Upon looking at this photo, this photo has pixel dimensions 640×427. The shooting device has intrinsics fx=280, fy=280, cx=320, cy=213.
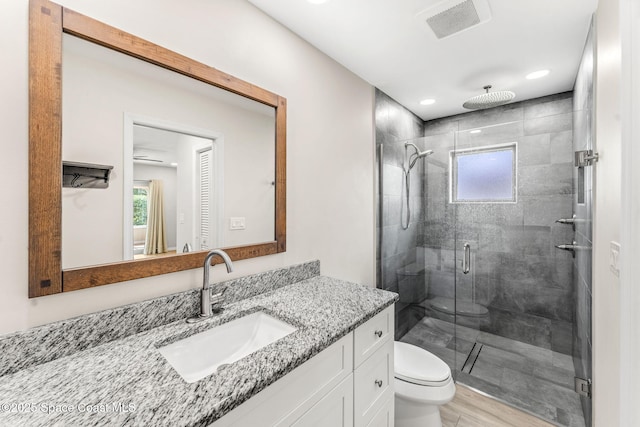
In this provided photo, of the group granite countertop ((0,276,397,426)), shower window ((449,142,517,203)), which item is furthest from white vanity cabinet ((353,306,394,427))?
shower window ((449,142,517,203))

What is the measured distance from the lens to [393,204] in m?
2.62

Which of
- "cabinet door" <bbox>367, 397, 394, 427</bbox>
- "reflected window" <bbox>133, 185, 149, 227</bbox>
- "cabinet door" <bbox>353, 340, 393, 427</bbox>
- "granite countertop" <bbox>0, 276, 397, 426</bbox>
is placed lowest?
"cabinet door" <bbox>367, 397, 394, 427</bbox>

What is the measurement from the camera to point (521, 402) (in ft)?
6.36

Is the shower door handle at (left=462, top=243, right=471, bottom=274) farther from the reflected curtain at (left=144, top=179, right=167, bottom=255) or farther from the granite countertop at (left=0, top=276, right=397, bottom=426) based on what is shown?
the reflected curtain at (left=144, top=179, right=167, bottom=255)

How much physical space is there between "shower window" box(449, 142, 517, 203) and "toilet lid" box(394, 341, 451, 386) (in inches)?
53.8

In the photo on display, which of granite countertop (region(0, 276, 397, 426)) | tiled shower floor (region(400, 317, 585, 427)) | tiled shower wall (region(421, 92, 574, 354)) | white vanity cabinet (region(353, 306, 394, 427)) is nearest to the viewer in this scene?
granite countertop (region(0, 276, 397, 426))

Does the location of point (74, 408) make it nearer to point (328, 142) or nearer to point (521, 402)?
point (328, 142)

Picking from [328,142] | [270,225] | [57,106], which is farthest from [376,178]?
[57,106]

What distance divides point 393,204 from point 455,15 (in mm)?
1479

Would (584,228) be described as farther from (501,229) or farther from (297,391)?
A: (297,391)

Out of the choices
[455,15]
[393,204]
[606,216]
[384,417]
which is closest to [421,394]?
[384,417]

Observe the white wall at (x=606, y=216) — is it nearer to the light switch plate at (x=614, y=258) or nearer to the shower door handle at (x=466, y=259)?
the light switch plate at (x=614, y=258)

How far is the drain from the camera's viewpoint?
2.28 m

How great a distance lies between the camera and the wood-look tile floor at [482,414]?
1.77 m
